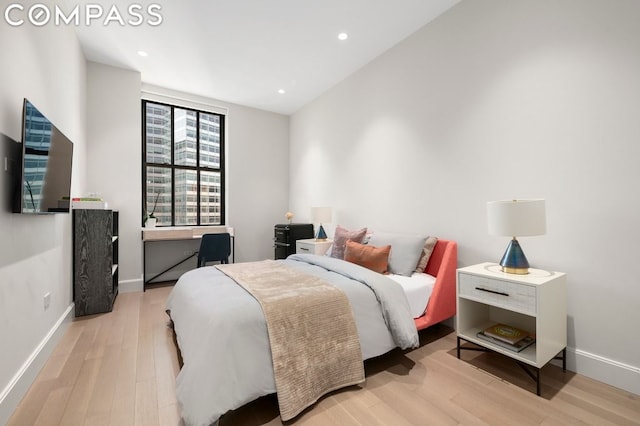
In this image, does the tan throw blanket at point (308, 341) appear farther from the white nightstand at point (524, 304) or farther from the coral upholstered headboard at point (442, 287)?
the white nightstand at point (524, 304)

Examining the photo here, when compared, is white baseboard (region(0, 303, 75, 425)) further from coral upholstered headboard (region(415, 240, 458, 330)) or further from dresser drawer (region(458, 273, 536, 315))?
dresser drawer (region(458, 273, 536, 315))

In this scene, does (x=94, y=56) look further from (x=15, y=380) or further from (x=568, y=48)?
(x=568, y=48)

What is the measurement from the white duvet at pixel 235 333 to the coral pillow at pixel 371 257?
36 cm

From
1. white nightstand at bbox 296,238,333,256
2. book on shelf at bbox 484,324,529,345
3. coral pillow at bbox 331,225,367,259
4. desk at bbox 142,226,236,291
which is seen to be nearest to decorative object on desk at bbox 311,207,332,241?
white nightstand at bbox 296,238,333,256

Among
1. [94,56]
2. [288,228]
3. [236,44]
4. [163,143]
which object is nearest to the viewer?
[236,44]

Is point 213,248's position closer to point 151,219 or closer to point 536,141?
point 151,219

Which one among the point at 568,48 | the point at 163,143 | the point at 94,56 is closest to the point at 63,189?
the point at 94,56

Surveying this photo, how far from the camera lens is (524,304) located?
1.80 metres

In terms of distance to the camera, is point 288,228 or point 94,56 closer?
point 94,56

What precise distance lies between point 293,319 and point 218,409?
560 millimetres

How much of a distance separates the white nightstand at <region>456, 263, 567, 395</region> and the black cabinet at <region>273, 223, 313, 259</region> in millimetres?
2687

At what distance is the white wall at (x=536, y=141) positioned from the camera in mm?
1799

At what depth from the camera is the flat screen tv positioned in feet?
5.73

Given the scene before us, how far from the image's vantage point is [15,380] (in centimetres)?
164
